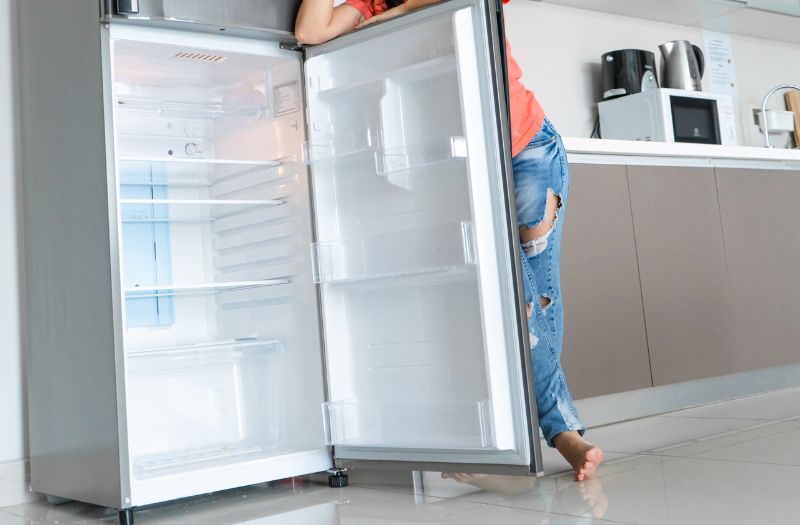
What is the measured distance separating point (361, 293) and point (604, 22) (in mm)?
2305

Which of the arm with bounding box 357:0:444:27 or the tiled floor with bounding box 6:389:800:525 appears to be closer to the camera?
the tiled floor with bounding box 6:389:800:525

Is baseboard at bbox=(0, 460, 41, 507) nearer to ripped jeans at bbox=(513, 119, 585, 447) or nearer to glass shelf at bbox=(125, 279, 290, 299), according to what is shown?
glass shelf at bbox=(125, 279, 290, 299)

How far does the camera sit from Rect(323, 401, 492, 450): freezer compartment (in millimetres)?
1991

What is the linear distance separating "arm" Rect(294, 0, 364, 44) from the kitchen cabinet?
1.00 meters

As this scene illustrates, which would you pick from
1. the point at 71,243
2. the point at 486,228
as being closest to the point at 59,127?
the point at 71,243

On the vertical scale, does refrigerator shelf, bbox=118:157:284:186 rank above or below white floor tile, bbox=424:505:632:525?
above

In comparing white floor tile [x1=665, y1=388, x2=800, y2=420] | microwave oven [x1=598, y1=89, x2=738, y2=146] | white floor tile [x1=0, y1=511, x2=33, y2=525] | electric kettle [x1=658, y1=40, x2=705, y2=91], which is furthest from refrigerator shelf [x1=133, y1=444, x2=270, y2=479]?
electric kettle [x1=658, y1=40, x2=705, y2=91]

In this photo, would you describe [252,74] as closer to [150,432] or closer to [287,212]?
[287,212]

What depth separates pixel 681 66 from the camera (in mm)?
3928

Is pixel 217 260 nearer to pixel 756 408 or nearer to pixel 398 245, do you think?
pixel 398 245

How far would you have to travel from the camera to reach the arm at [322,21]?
217cm

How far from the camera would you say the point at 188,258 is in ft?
8.66

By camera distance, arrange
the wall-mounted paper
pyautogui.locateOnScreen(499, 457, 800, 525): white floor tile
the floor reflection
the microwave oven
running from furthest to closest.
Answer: the wall-mounted paper → the microwave oven → the floor reflection → pyautogui.locateOnScreen(499, 457, 800, 525): white floor tile

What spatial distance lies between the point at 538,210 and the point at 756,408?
1408mm
